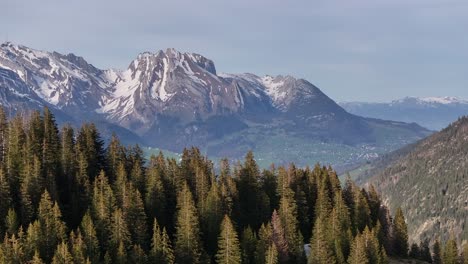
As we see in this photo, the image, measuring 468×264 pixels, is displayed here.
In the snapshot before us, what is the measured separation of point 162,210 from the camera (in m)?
122

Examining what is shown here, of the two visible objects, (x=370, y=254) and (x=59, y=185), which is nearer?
(x=370, y=254)

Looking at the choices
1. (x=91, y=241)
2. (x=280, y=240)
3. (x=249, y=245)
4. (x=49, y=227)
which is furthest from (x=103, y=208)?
(x=280, y=240)

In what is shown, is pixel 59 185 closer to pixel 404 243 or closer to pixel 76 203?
pixel 76 203

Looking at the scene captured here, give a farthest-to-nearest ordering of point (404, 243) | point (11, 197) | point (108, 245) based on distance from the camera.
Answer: point (404, 243) → point (11, 197) → point (108, 245)

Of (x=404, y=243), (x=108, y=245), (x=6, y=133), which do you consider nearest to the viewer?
(x=108, y=245)

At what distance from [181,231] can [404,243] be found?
61.9 m

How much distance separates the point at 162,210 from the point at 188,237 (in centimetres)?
1675


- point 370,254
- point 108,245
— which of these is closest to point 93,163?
point 108,245

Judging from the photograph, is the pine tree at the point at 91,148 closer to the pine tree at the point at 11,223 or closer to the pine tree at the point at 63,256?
the pine tree at the point at 11,223

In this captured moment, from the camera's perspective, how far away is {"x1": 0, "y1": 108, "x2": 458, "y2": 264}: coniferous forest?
102000 millimetres

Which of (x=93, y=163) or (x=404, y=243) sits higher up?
(x=93, y=163)

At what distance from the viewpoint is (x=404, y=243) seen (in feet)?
465

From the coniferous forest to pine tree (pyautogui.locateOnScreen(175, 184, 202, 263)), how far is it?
0.19 meters

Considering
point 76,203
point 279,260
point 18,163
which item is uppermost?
point 18,163
